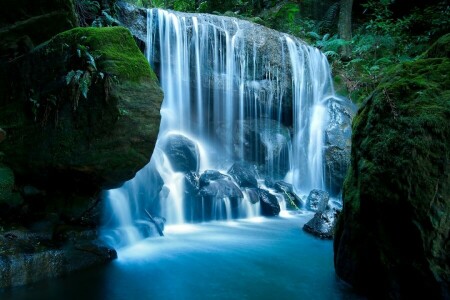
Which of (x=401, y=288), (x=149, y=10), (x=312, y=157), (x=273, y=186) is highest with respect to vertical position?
(x=149, y=10)

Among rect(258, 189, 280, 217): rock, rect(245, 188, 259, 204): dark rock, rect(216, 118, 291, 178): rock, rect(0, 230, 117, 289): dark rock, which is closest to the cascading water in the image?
rect(216, 118, 291, 178): rock

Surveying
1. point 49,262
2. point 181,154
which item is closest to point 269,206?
point 181,154

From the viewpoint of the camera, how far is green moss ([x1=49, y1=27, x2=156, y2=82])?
530 cm

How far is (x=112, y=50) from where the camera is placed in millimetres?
5539

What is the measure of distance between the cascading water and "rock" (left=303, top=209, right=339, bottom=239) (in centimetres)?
437

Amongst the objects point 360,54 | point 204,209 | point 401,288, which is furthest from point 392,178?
point 360,54

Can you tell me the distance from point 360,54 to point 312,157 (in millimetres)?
6324

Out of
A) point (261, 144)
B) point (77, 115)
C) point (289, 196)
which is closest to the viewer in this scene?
point (77, 115)

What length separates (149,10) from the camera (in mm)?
11203

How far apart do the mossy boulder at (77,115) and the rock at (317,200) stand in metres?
6.31

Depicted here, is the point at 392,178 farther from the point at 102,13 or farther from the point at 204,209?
the point at 102,13

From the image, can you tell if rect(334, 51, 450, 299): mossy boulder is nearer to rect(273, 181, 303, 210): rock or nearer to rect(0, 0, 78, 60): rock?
rect(0, 0, 78, 60): rock

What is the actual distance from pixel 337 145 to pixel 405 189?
9.44m

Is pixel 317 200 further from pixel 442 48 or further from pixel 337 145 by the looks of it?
pixel 442 48
